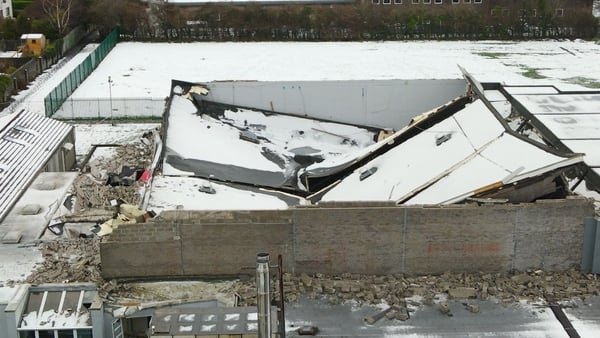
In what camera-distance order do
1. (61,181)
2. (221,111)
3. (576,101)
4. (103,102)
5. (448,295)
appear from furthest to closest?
(103,102), (221,111), (576,101), (61,181), (448,295)

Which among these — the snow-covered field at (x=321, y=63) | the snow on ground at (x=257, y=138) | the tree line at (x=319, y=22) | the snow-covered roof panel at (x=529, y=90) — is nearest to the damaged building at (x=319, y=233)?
the snow on ground at (x=257, y=138)

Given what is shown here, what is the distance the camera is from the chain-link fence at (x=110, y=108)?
32.8m

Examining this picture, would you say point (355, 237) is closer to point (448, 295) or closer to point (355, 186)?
point (448, 295)

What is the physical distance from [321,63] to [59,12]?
1806 centimetres

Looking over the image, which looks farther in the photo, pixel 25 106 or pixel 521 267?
pixel 25 106

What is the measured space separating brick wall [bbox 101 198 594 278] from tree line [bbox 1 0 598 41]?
36.7 m

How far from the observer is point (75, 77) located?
38.3 metres

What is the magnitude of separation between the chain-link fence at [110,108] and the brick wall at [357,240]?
703 inches

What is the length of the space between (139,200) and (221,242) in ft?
14.1

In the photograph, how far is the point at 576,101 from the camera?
2448 cm

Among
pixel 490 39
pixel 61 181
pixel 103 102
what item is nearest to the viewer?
pixel 61 181

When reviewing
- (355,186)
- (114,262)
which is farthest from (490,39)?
(114,262)

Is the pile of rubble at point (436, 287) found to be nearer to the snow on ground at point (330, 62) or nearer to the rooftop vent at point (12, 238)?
the rooftop vent at point (12, 238)

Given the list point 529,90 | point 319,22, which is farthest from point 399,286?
point 319,22
